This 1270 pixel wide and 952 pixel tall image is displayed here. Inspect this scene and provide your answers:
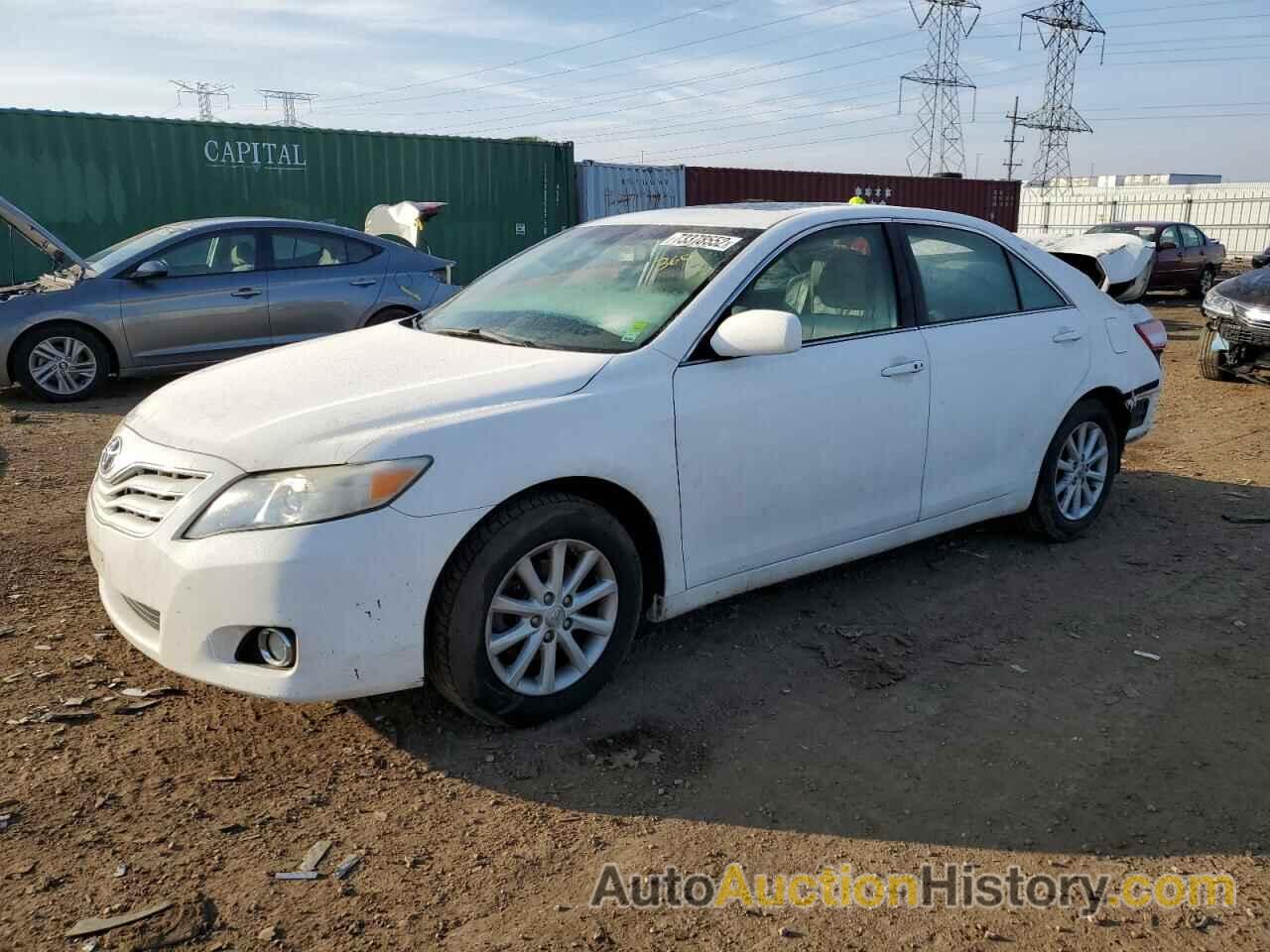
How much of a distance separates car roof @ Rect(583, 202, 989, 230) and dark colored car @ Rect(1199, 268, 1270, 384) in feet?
20.8

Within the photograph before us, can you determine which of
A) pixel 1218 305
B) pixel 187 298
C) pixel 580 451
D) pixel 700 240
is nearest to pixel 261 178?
pixel 187 298

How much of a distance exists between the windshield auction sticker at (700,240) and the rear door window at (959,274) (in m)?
0.90

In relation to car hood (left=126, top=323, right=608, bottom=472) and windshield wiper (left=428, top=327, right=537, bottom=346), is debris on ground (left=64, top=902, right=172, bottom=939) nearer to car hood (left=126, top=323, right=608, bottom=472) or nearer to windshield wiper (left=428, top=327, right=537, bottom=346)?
car hood (left=126, top=323, right=608, bottom=472)

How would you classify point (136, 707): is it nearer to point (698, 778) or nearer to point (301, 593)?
point (301, 593)

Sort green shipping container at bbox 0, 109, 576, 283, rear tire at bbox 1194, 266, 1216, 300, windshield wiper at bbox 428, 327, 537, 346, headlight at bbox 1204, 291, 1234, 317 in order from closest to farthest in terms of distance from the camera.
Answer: windshield wiper at bbox 428, 327, 537, 346 < headlight at bbox 1204, 291, 1234, 317 < green shipping container at bbox 0, 109, 576, 283 < rear tire at bbox 1194, 266, 1216, 300

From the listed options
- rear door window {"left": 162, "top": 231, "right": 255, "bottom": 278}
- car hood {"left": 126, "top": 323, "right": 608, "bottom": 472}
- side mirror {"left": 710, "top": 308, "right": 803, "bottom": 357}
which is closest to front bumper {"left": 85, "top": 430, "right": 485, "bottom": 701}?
car hood {"left": 126, "top": 323, "right": 608, "bottom": 472}

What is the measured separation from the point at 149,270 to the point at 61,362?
1029 mm

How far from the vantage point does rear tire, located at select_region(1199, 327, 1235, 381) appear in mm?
10156

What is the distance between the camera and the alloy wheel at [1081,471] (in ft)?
16.9

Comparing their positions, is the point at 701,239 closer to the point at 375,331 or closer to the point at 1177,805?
the point at 375,331

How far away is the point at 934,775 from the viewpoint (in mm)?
3164

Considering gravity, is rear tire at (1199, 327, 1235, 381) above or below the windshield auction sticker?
below

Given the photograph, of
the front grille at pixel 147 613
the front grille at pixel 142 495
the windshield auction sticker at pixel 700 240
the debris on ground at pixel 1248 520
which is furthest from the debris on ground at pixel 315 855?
the debris on ground at pixel 1248 520

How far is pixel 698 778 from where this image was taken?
123 inches
